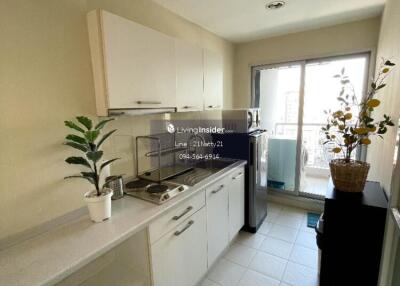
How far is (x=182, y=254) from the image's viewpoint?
1.52 m

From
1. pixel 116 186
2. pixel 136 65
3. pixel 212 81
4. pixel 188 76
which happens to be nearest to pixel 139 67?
pixel 136 65

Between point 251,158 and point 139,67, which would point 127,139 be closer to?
point 139,67

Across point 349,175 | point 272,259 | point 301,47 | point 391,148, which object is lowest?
point 272,259

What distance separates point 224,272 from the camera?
77.8 inches

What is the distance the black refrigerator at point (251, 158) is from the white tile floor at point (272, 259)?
0.23 metres

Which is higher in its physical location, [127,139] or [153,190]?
[127,139]

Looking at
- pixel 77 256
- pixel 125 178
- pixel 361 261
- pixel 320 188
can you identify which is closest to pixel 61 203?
pixel 77 256

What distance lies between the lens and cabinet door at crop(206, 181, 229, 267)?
183 cm

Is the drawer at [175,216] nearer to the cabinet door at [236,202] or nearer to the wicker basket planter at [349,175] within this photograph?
the cabinet door at [236,202]

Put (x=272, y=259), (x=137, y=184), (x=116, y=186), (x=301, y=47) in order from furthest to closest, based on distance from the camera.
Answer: (x=301, y=47), (x=272, y=259), (x=137, y=184), (x=116, y=186)

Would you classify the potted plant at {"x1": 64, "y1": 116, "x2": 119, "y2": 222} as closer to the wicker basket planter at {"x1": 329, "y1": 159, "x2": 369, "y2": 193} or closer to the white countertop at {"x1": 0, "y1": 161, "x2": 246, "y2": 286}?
the white countertop at {"x1": 0, "y1": 161, "x2": 246, "y2": 286}

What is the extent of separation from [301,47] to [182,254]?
278 cm

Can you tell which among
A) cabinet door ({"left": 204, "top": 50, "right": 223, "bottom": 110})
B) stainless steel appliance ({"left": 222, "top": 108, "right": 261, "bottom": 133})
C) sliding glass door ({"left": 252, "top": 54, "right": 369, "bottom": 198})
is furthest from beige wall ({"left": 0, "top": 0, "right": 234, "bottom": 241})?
sliding glass door ({"left": 252, "top": 54, "right": 369, "bottom": 198})

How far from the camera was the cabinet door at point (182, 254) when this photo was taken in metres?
1.33
